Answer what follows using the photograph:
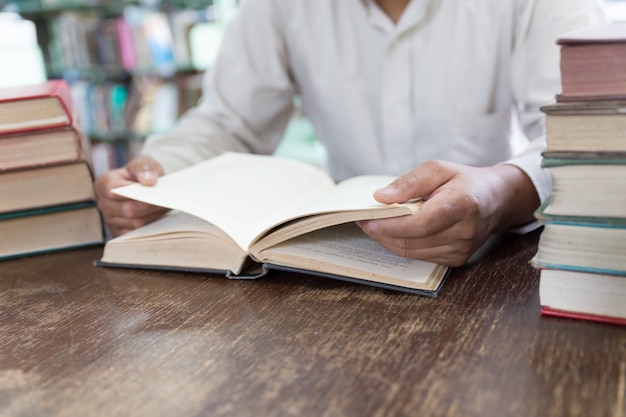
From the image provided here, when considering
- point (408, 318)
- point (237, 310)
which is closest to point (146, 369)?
point (237, 310)

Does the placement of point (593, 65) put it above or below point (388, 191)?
above

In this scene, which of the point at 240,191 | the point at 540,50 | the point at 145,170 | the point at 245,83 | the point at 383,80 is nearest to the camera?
the point at 240,191

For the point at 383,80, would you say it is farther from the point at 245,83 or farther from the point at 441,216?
the point at 441,216

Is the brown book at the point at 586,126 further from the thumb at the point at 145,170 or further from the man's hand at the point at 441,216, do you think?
the thumb at the point at 145,170

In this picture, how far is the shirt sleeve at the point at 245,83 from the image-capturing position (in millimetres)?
1308

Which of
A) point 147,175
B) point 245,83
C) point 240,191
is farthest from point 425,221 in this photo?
point 245,83

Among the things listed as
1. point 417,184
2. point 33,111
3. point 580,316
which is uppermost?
point 33,111

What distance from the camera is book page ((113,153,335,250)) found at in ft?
2.51

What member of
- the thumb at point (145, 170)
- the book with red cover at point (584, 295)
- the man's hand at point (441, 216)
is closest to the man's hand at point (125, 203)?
the thumb at point (145, 170)

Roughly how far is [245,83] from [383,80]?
12.0 inches

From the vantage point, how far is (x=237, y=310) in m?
0.67

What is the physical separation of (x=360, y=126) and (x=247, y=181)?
47cm

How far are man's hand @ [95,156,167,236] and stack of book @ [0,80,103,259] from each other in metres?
0.03

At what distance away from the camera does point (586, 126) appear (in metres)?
0.53
